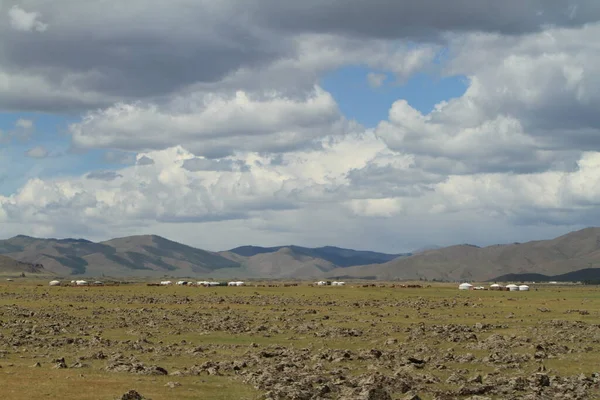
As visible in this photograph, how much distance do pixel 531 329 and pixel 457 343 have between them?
1326 centimetres

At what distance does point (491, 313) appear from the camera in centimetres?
8419

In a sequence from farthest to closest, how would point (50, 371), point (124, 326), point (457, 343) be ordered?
point (124, 326) < point (457, 343) < point (50, 371)

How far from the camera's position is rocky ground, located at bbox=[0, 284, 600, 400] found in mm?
34219

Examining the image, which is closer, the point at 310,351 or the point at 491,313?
the point at 310,351

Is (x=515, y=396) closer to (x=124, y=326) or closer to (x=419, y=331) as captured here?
(x=419, y=331)

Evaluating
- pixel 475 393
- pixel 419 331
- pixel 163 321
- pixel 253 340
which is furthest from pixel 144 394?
pixel 163 321

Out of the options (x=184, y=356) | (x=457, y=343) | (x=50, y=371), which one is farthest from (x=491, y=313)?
(x=50, y=371)

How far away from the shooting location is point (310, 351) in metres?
49.0

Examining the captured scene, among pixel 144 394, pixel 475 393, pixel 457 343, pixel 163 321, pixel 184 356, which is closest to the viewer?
pixel 144 394

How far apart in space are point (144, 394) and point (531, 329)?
140 feet

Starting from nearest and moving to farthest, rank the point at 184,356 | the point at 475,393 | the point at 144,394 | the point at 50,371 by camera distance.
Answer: the point at 144,394 < the point at 475,393 < the point at 50,371 < the point at 184,356

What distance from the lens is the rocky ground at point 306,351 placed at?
34.2 metres

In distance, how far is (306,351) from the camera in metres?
48.9

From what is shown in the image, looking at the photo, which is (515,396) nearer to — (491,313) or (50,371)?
(50,371)
